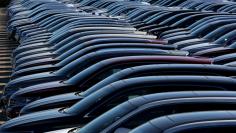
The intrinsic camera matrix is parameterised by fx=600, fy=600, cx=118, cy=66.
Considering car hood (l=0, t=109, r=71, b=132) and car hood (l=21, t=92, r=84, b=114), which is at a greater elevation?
car hood (l=21, t=92, r=84, b=114)

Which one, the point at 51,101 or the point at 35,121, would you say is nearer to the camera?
the point at 35,121

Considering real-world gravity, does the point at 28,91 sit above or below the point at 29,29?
below

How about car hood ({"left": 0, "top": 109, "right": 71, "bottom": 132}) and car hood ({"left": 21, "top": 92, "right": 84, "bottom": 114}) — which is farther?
car hood ({"left": 21, "top": 92, "right": 84, "bottom": 114})

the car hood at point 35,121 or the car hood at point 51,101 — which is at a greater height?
the car hood at point 51,101

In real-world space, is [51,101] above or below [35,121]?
above

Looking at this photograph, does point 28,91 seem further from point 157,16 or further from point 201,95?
point 157,16

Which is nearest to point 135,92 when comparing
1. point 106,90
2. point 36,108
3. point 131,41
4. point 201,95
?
point 106,90

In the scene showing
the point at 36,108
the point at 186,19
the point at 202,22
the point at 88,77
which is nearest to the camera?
the point at 36,108

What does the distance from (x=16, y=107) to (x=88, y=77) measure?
1.20 metres

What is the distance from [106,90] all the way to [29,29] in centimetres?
1490

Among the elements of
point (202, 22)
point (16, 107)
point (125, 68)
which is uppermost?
point (202, 22)

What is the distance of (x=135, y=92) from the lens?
7.21 m

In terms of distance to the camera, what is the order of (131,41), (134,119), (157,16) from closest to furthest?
(134,119), (131,41), (157,16)

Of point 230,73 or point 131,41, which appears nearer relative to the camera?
point 230,73
